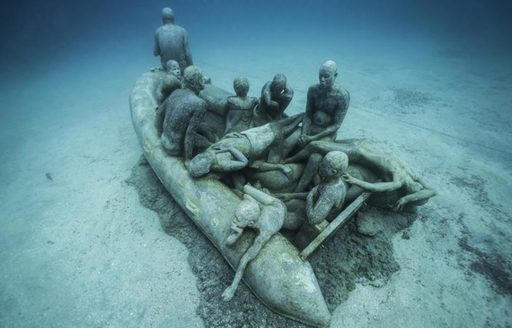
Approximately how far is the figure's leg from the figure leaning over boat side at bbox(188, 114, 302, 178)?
0.30m

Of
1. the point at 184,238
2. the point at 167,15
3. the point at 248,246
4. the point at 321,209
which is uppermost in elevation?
the point at 167,15

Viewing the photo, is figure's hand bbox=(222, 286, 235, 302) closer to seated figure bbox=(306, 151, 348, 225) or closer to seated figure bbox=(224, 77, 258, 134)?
seated figure bbox=(306, 151, 348, 225)

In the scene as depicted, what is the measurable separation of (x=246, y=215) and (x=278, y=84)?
2444 millimetres

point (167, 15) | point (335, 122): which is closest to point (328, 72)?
point (335, 122)

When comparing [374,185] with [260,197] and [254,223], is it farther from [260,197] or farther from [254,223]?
[254,223]

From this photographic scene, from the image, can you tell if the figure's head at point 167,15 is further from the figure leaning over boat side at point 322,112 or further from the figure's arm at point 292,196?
the figure's arm at point 292,196

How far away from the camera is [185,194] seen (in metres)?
3.80

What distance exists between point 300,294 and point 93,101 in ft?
31.9

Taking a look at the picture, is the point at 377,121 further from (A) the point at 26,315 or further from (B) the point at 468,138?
(A) the point at 26,315

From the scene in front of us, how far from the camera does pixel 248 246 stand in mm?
3186

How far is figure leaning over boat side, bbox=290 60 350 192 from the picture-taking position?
157 inches

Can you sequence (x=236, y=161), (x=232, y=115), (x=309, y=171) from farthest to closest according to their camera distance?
(x=232, y=115), (x=309, y=171), (x=236, y=161)

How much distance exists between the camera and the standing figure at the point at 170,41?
6.87 metres

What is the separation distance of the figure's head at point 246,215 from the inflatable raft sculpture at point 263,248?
23cm
